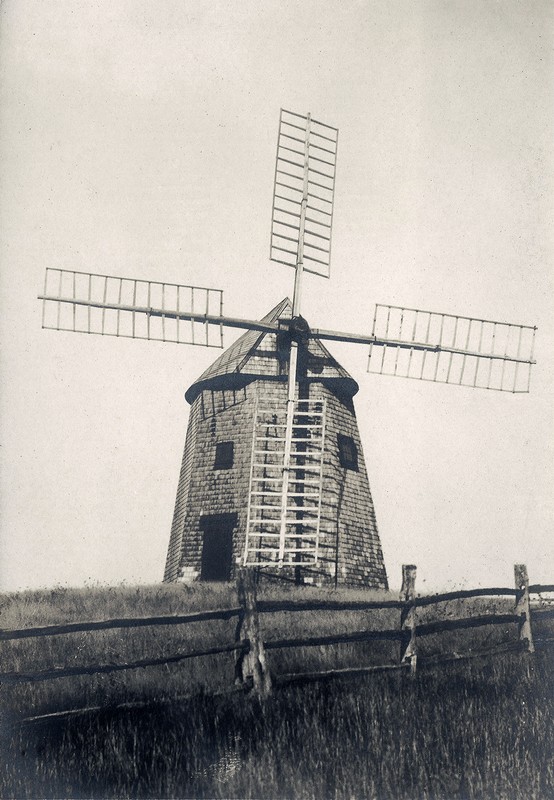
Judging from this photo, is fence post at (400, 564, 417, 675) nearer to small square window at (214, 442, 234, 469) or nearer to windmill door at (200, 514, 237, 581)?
windmill door at (200, 514, 237, 581)

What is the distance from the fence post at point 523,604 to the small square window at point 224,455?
5.88 m

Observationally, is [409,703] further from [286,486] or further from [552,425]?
[286,486]

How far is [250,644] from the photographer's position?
778 cm

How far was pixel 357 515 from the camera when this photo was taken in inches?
571

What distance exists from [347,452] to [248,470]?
6.62ft

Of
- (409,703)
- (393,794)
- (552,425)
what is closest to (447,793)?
(393,794)

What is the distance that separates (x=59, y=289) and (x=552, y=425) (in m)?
8.22

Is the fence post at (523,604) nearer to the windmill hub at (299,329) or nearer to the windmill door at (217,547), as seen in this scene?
the windmill door at (217,547)

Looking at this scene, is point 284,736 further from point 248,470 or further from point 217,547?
point 248,470

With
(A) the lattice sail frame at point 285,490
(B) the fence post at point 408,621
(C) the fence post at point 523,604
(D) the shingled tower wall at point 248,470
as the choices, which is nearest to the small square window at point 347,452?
(D) the shingled tower wall at point 248,470

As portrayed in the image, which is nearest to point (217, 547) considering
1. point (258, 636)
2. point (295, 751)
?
point (258, 636)

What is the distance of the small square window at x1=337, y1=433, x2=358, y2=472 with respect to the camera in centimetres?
1486

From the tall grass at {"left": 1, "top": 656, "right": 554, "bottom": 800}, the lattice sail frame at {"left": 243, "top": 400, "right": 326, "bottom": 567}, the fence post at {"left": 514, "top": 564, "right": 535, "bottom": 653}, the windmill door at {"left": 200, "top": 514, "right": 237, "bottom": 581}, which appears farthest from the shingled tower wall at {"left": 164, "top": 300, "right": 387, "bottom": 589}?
the tall grass at {"left": 1, "top": 656, "right": 554, "bottom": 800}

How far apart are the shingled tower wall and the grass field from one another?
518 centimetres
